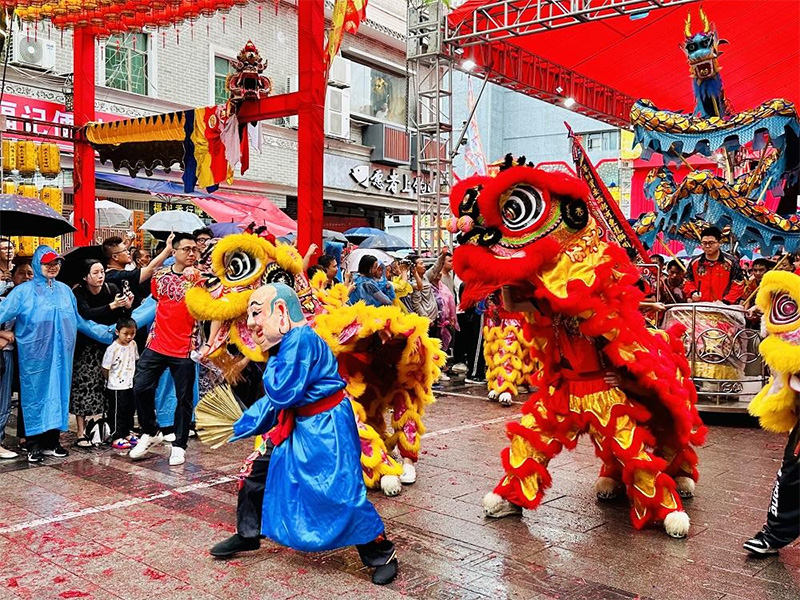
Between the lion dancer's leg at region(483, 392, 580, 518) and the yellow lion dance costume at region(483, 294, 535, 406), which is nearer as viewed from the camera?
the lion dancer's leg at region(483, 392, 580, 518)

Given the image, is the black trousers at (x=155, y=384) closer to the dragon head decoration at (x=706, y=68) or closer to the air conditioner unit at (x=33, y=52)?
the dragon head decoration at (x=706, y=68)

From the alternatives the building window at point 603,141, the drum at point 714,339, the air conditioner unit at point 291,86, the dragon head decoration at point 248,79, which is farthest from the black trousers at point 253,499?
the building window at point 603,141

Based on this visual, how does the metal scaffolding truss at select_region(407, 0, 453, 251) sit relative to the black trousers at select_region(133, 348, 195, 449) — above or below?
above

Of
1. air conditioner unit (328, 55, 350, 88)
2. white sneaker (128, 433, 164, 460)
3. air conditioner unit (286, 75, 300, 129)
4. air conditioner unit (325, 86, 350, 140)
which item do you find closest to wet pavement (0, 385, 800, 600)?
white sneaker (128, 433, 164, 460)

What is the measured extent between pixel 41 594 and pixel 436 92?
34.0 ft

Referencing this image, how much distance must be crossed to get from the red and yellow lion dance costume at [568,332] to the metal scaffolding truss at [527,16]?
7040 millimetres

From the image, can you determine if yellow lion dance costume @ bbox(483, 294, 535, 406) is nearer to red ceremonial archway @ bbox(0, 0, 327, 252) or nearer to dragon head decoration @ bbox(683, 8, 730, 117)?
red ceremonial archway @ bbox(0, 0, 327, 252)

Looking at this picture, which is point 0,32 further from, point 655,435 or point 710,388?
point 710,388

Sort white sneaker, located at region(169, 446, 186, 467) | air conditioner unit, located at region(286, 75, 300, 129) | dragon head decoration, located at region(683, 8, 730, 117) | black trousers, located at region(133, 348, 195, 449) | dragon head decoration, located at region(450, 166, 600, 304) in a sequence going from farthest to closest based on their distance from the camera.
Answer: air conditioner unit, located at region(286, 75, 300, 129) < dragon head decoration, located at region(683, 8, 730, 117) < black trousers, located at region(133, 348, 195, 449) < white sneaker, located at region(169, 446, 186, 467) < dragon head decoration, located at region(450, 166, 600, 304)

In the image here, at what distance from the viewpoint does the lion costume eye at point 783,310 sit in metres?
3.71

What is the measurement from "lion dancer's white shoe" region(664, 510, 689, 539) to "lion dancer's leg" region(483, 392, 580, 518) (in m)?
0.66

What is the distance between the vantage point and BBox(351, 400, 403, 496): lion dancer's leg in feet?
16.7

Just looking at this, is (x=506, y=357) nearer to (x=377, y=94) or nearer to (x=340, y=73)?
(x=340, y=73)

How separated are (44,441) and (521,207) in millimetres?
4310
